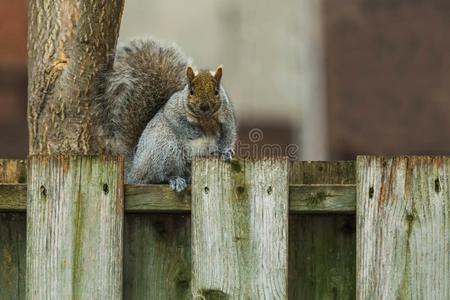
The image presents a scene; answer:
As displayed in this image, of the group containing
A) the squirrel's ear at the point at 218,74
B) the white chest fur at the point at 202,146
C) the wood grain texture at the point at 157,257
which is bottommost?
the wood grain texture at the point at 157,257

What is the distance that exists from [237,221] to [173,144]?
1.01m

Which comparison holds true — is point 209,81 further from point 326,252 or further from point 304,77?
point 304,77

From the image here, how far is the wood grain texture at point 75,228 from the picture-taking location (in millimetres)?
→ 2762

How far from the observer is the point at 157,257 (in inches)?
114

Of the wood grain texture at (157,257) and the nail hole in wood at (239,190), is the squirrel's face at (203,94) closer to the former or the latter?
the wood grain texture at (157,257)

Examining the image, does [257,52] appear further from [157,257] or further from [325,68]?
[157,257]

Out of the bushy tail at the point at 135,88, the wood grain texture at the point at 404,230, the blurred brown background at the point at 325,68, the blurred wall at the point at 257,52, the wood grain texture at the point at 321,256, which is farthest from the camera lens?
the blurred wall at the point at 257,52

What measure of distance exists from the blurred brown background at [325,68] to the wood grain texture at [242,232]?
5239 millimetres

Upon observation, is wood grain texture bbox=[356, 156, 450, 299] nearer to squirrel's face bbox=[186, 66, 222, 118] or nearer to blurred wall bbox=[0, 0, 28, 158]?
squirrel's face bbox=[186, 66, 222, 118]

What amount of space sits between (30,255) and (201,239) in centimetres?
38

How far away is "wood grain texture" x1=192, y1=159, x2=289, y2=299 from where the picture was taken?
8.98 feet

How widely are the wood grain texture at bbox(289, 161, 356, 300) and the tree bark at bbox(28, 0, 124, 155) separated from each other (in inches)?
36.2

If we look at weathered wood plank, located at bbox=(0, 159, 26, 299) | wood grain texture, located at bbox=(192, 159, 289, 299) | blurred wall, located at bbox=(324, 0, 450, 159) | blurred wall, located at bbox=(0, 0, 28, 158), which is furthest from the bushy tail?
blurred wall, located at bbox=(324, 0, 450, 159)

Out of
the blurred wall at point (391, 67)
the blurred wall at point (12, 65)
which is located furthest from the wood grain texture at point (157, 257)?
the blurred wall at point (391, 67)
